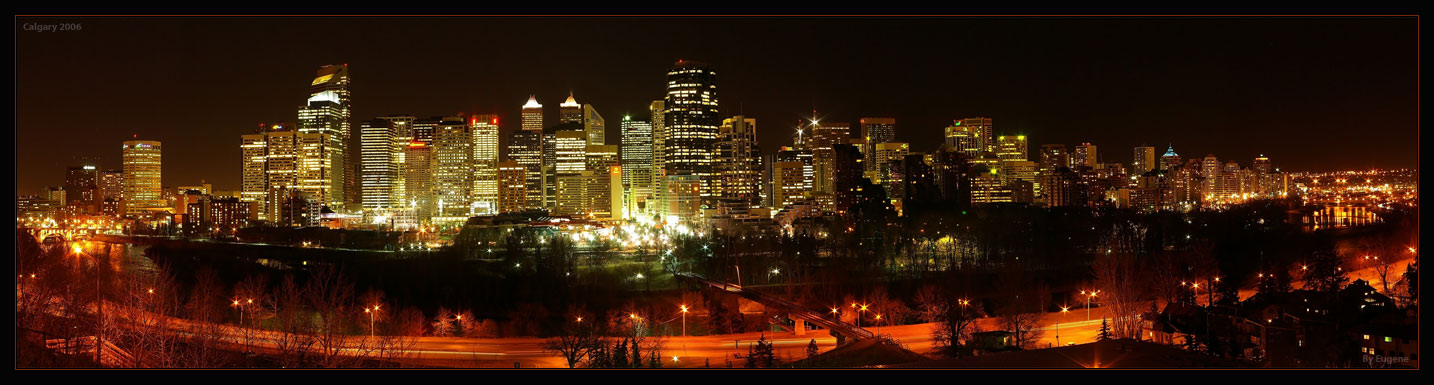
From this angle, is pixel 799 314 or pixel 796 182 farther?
pixel 796 182

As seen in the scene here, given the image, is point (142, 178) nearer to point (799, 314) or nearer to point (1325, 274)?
point (799, 314)

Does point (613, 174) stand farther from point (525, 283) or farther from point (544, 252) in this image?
point (525, 283)

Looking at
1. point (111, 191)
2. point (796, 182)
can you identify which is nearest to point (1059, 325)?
point (111, 191)

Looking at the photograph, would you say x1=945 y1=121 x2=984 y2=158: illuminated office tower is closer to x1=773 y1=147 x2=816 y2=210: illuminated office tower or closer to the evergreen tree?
x1=773 y1=147 x2=816 y2=210: illuminated office tower

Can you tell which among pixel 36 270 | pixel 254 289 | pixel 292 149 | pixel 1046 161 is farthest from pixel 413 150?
pixel 36 270

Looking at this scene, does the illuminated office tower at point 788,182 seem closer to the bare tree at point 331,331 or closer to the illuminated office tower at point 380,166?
the illuminated office tower at point 380,166
